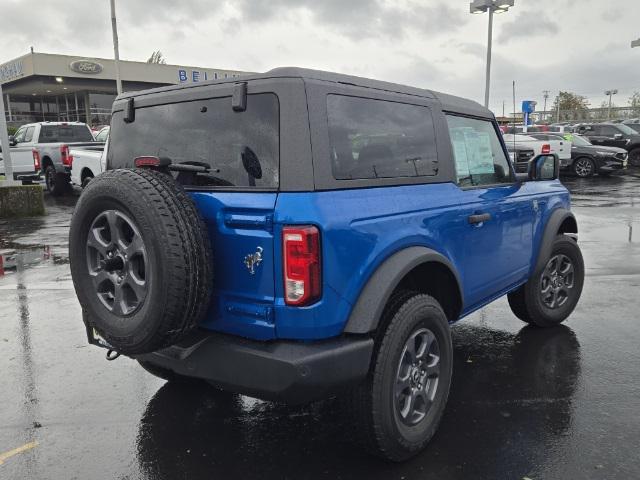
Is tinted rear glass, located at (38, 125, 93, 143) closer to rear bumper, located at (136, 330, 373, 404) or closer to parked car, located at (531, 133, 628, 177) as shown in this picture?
parked car, located at (531, 133, 628, 177)

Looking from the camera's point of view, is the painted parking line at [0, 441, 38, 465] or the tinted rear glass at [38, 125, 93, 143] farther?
the tinted rear glass at [38, 125, 93, 143]

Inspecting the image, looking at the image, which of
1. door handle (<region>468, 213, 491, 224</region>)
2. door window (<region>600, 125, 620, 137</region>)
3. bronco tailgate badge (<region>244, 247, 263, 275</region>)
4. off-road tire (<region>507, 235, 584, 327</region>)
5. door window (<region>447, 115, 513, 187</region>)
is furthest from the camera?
door window (<region>600, 125, 620, 137</region>)

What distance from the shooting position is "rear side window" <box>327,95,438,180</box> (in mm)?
2688

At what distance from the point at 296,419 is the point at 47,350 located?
2350 millimetres

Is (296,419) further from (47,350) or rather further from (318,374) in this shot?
(47,350)

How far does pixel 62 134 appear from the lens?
1638 cm

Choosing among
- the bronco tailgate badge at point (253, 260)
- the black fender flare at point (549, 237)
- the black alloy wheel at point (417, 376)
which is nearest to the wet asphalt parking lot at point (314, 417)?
the black alloy wheel at point (417, 376)

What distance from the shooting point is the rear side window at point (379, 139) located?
106 inches

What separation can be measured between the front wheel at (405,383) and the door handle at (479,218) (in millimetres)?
697

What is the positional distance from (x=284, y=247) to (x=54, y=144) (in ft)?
51.7

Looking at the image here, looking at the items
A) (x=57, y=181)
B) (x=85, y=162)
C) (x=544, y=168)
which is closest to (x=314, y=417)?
(x=544, y=168)

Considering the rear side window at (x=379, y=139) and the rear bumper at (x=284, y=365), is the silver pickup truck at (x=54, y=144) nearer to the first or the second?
the rear side window at (x=379, y=139)

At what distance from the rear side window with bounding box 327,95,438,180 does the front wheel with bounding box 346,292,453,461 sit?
695mm

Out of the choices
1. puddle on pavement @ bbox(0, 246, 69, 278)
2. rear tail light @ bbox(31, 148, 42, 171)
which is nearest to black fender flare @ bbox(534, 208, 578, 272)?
puddle on pavement @ bbox(0, 246, 69, 278)
